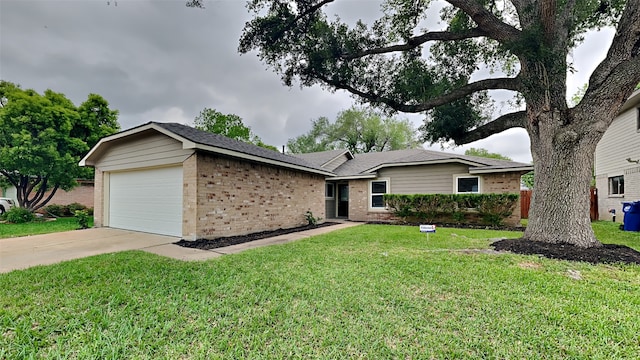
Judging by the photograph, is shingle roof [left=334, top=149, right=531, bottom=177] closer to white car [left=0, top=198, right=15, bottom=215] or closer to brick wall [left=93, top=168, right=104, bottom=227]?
brick wall [left=93, top=168, right=104, bottom=227]

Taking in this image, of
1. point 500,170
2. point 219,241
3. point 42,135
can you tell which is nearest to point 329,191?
point 500,170

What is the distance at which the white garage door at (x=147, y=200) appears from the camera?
7637 millimetres

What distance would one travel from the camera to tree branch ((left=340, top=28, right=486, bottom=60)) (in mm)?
6787

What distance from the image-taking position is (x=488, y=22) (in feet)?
20.9

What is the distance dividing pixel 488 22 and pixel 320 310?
7533 millimetres

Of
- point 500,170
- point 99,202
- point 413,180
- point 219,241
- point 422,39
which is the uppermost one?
point 422,39

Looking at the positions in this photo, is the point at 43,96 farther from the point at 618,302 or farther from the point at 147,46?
the point at 618,302

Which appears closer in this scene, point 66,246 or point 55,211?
point 66,246

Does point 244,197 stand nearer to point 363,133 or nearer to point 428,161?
point 428,161

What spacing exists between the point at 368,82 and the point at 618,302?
22.3 feet

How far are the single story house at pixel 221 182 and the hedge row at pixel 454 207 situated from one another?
716 mm

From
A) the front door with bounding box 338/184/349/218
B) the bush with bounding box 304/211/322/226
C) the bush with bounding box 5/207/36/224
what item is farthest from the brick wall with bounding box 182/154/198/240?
the front door with bounding box 338/184/349/218

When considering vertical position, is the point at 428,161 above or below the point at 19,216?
above

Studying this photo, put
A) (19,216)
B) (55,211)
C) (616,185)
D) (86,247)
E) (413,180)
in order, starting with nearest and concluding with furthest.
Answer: (86,247) < (19,216) < (616,185) < (413,180) < (55,211)
